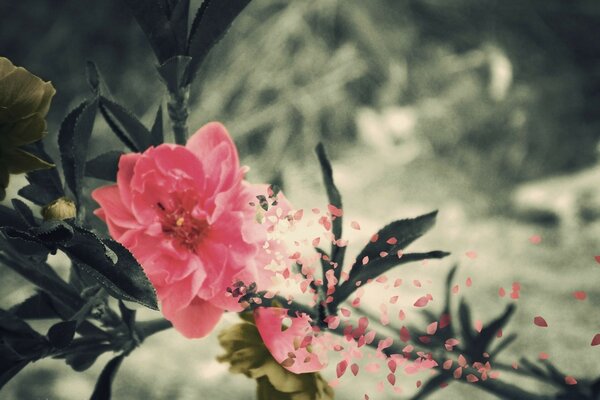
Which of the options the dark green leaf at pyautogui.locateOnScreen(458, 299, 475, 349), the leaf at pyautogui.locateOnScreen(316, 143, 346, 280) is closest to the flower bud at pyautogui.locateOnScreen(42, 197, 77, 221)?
the leaf at pyautogui.locateOnScreen(316, 143, 346, 280)

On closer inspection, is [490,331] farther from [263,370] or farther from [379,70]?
[379,70]

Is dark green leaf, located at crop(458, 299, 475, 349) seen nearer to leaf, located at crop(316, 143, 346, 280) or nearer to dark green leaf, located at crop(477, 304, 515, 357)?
dark green leaf, located at crop(477, 304, 515, 357)

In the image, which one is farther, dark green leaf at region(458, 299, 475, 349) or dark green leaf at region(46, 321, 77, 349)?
dark green leaf at region(458, 299, 475, 349)

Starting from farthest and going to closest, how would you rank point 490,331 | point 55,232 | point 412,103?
point 412,103 → point 490,331 → point 55,232

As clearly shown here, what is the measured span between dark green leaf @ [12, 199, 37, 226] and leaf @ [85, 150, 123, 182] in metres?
0.04

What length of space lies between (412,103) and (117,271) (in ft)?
1.68

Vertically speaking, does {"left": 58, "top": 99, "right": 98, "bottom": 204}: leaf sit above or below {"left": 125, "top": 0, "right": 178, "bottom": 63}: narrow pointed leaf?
below

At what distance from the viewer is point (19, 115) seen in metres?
0.29

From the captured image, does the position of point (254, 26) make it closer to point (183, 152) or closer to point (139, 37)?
point (139, 37)

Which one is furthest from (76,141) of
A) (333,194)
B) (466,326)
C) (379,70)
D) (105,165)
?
(379,70)

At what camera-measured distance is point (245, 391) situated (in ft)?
1.73

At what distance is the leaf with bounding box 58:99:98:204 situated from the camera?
324 millimetres

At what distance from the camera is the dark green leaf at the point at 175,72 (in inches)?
12.6

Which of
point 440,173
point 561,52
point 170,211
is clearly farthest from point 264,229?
point 561,52
